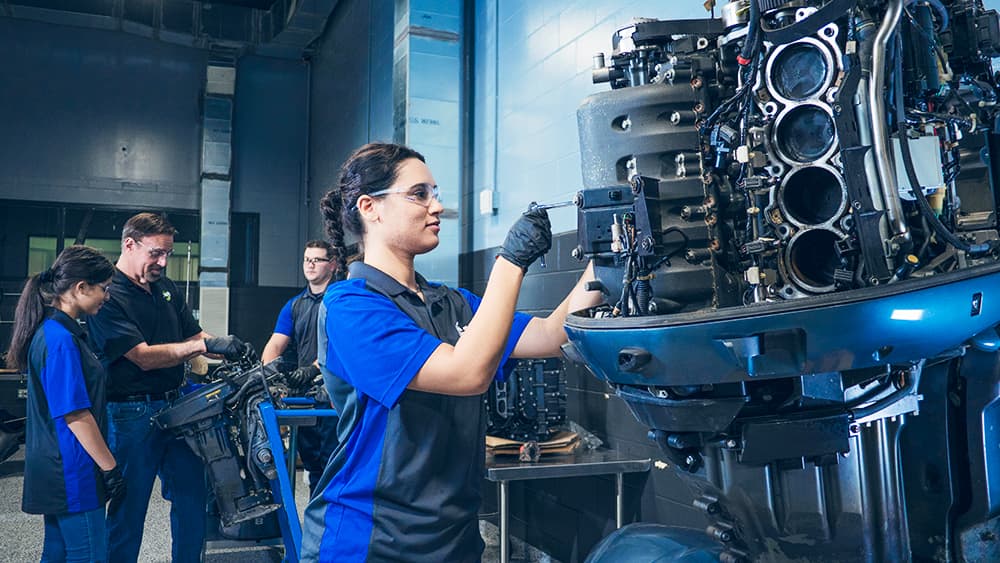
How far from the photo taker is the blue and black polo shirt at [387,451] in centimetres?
146

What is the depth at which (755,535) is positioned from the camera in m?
1.29

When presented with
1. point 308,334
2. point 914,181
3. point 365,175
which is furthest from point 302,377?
point 914,181

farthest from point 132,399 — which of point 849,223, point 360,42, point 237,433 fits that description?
point 360,42

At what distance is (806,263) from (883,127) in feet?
0.77

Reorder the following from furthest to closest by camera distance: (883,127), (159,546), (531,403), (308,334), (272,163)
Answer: (272,163) → (308,334) → (159,546) → (531,403) → (883,127)

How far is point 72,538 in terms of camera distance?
267cm

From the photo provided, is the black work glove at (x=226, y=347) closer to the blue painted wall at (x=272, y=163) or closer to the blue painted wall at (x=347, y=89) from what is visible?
the blue painted wall at (x=347, y=89)

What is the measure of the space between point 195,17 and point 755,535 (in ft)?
26.9

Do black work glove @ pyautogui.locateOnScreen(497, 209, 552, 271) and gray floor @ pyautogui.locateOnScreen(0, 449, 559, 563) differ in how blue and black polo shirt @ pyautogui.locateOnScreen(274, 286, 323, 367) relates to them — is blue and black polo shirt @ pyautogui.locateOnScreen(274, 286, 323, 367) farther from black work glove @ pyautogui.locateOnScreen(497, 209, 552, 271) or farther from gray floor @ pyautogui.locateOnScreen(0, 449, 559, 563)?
black work glove @ pyautogui.locateOnScreen(497, 209, 552, 271)

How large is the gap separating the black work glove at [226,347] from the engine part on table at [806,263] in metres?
2.82

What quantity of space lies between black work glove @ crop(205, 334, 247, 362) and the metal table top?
1.39 metres

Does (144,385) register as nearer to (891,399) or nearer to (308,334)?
(308,334)

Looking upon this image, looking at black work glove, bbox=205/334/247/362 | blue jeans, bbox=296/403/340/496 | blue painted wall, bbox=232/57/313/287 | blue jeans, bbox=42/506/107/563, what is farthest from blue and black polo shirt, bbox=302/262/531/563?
blue painted wall, bbox=232/57/313/287

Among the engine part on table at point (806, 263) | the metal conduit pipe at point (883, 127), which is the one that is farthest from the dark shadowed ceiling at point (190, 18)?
the metal conduit pipe at point (883, 127)
